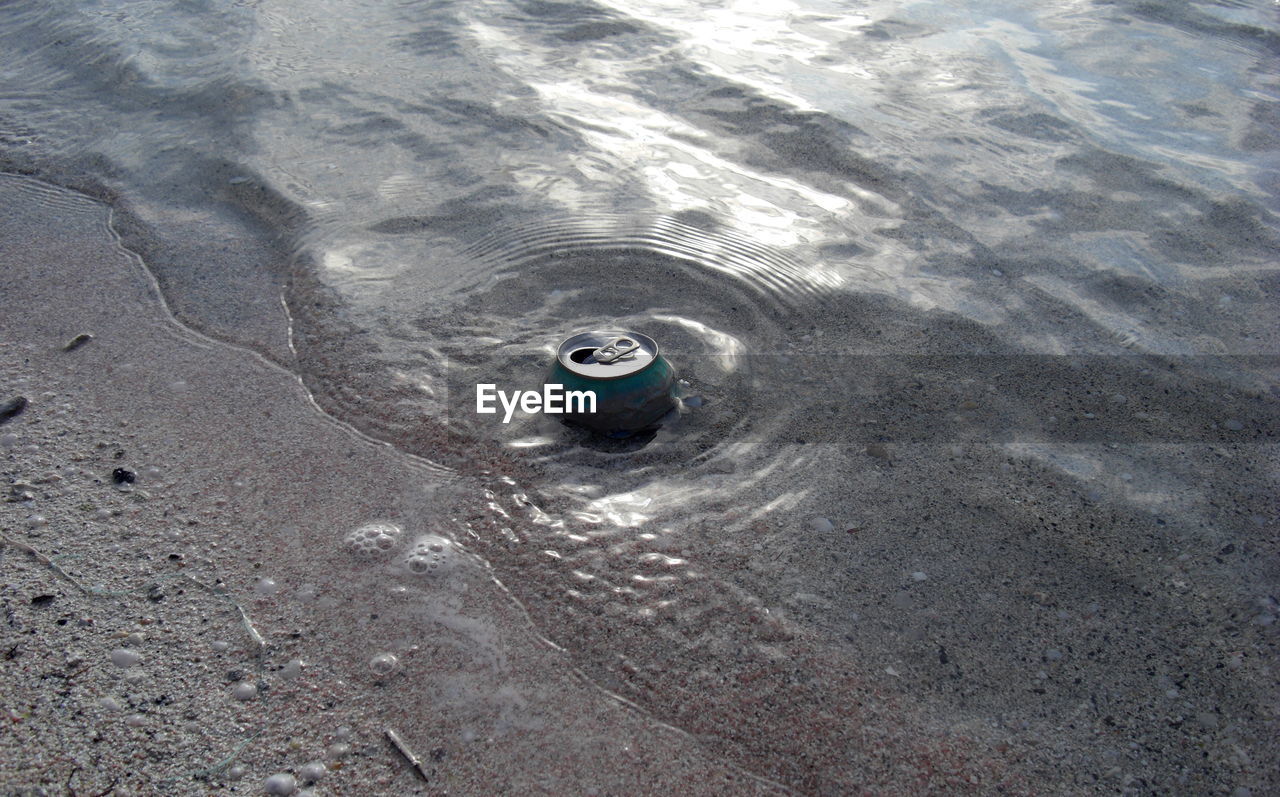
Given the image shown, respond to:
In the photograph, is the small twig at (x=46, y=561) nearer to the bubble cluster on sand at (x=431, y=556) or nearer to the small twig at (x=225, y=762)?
the small twig at (x=225, y=762)

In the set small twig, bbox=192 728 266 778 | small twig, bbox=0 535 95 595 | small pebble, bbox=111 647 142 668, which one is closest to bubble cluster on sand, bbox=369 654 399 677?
small twig, bbox=192 728 266 778

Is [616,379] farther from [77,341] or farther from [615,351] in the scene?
[77,341]

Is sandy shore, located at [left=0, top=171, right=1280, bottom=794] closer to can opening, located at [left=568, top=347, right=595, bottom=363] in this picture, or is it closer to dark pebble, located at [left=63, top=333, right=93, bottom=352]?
dark pebble, located at [left=63, top=333, right=93, bottom=352]

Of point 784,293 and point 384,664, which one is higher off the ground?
point 784,293

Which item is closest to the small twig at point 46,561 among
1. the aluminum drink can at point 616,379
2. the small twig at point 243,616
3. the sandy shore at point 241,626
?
the sandy shore at point 241,626

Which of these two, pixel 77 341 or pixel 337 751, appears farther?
pixel 77 341

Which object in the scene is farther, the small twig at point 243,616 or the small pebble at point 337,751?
the small twig at point 243,616

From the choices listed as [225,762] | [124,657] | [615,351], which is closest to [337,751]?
[225,762]
